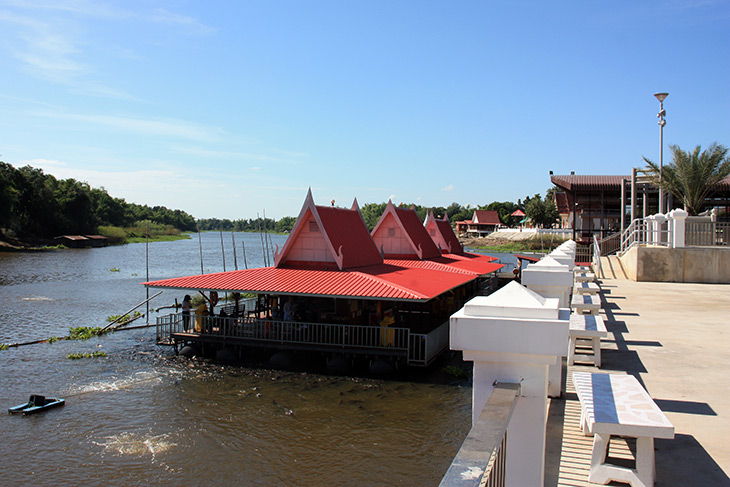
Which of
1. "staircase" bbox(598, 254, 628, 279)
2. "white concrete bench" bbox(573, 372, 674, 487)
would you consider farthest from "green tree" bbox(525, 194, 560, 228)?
"white concrete bench" bbox(573, 372, 674, 487)

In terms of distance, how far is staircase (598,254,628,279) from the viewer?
22.1 metres

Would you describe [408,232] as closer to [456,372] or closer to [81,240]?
[456,372]

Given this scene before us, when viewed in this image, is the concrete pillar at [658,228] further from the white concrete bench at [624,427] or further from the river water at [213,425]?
the white concrete bench at [624,427]

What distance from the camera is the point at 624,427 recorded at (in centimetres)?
445

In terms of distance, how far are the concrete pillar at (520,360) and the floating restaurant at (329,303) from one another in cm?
1193

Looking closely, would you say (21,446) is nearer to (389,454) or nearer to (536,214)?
(389,454)

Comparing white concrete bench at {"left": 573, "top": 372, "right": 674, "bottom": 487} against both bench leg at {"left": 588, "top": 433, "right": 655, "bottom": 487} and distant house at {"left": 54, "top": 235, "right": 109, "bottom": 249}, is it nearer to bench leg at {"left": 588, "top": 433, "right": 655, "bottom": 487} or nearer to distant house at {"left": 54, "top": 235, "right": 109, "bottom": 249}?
bench leg at {"left": 588, "top": 433, "right": 655, "bottom": 487}

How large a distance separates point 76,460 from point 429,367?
33.5 feet

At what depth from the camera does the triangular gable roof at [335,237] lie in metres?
19.9

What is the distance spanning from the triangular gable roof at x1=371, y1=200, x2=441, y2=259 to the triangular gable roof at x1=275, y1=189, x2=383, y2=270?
3959 millimetres

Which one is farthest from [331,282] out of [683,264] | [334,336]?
[683,264]

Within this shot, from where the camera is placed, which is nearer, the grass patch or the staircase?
the grass patch

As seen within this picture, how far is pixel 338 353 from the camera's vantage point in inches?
672

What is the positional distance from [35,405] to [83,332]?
10286mm
